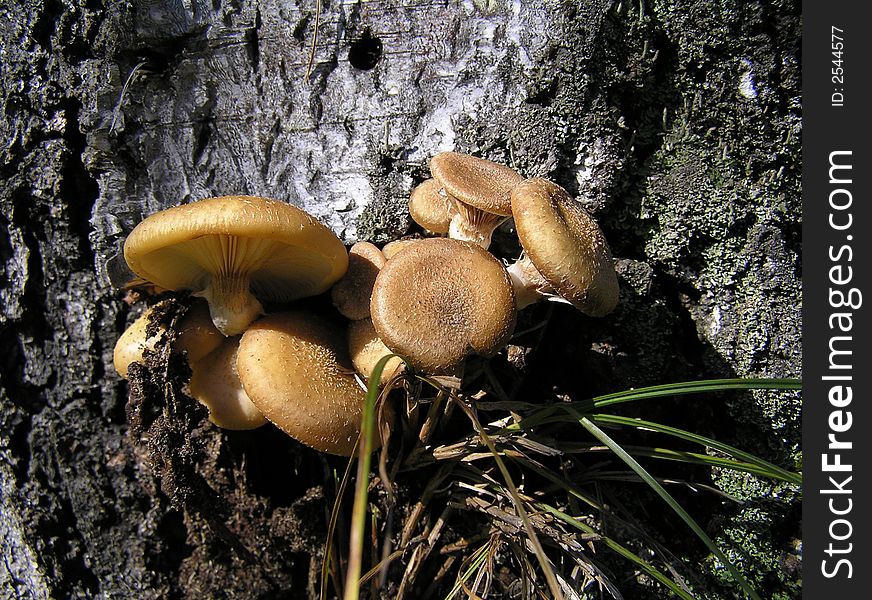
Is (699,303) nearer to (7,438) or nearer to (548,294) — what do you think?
(548,294)

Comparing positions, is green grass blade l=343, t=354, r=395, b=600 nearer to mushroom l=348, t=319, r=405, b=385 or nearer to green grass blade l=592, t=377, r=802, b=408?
mushroom l=348, t=319, r=405, b=385

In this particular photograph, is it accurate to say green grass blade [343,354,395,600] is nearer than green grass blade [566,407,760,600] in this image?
Yes

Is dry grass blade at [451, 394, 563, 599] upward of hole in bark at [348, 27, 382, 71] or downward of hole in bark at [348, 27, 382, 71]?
downward

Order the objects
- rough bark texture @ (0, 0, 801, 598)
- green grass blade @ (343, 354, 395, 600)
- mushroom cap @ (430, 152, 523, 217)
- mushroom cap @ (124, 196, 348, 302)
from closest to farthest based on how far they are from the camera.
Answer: green grass blade @ (343, 354, 395, 600)
mushroom cap @ (124, 196, 348, 302)
mushroom cap @ (430, 152, 523, 217)
rough bark texture @ (0, 0, 801, 598)

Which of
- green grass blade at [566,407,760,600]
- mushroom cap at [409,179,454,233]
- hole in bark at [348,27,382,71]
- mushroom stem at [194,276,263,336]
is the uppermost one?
hole in bark at [348,27,382,71]

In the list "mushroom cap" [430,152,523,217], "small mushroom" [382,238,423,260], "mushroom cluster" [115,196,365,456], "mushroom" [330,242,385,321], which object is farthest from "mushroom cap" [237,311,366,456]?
"mushroom cap" [430,152,523,217]

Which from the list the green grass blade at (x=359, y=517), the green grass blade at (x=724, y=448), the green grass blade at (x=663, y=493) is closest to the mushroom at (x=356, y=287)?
the green grass blade at (x=359, y=517)
